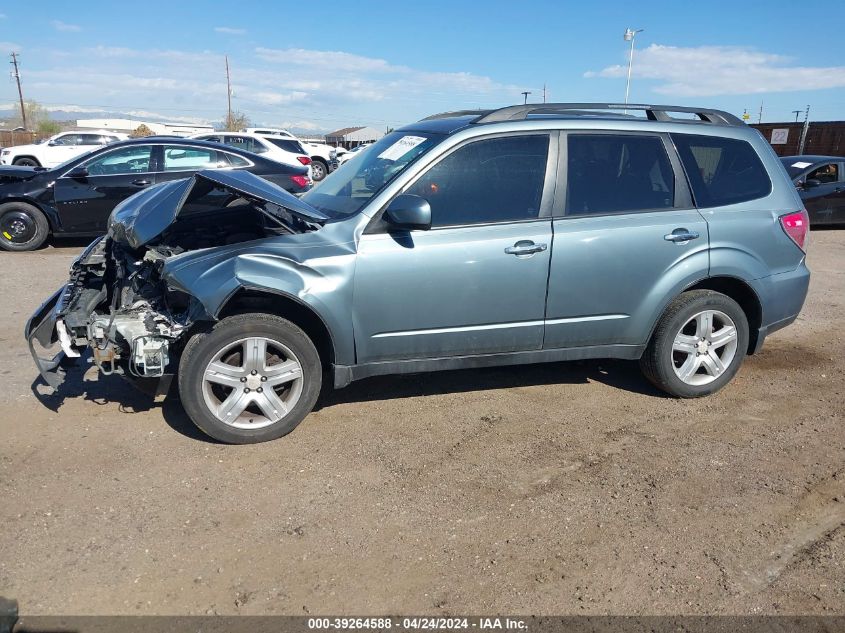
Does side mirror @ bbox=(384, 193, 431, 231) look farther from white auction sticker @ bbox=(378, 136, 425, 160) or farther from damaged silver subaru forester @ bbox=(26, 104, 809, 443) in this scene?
white auction sticker @ bbox=(378, 136, 425, 160)

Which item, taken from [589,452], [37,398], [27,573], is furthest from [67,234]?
[589,452]

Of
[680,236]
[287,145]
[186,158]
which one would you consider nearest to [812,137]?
[287,145]

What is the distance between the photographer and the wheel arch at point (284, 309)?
382cm

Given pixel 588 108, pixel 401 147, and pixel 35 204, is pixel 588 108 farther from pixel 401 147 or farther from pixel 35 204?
pixel 35 204

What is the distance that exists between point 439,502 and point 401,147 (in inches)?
94.5

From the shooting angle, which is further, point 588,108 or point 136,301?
point 588,108

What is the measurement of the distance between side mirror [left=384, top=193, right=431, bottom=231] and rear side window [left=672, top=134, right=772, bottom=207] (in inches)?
78.6

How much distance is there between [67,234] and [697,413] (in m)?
8.96

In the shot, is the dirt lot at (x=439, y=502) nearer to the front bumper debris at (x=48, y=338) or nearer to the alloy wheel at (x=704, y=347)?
the alloy wheel at (x=704, y=347)

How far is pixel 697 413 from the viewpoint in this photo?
4.57m

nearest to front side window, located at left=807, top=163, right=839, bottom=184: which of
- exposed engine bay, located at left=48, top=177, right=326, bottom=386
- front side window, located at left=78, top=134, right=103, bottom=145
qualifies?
exposed engine bay, located at left=48, top=177, right=326, bottom=386

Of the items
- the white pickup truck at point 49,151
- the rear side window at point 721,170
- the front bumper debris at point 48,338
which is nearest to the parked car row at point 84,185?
the front bumper debris at point 48,338

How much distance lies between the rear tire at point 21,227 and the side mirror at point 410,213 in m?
7.81

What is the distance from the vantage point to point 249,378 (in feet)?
12.7
